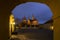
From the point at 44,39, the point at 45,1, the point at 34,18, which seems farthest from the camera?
the point at 34,18

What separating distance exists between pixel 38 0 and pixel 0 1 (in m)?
2.59

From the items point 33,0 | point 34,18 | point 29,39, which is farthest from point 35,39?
point 34,18

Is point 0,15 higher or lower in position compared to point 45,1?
lower

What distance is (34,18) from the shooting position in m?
41.6

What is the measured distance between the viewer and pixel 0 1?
4.00 meters

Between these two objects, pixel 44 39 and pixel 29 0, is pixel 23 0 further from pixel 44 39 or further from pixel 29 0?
pixel 44 39

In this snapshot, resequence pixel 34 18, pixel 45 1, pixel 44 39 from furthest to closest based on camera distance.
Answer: pixel 34 18 < pixel 44 39 < pixel 45 1

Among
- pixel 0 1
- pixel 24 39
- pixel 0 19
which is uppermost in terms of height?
pixel 0 1

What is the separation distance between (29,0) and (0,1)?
8.09 feet

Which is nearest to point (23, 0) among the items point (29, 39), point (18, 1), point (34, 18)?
point (18, 1)

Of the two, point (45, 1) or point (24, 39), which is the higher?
point (45, 1)

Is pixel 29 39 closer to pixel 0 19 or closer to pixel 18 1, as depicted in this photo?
pixel 18 1

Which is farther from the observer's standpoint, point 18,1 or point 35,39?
point 35,39

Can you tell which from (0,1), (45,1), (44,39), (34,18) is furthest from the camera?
(34,18)
